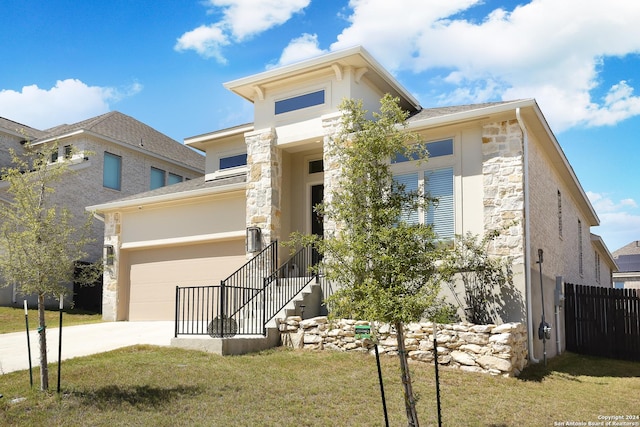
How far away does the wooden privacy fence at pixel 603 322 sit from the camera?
535 inches

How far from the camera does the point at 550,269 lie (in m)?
13.0

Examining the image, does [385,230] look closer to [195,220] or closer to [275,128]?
[275,128]

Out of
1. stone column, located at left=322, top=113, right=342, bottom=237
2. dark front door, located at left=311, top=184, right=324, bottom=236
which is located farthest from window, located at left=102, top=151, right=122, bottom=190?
stone column, located at left=322, top=113, right=342, bottom=237

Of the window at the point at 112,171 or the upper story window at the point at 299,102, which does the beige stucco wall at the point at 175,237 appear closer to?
the upper story window at the point at 299,102

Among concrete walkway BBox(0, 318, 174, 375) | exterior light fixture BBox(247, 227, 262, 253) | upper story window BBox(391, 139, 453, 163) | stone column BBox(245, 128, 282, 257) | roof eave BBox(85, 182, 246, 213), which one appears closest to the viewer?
concrete walkway BBox(0, 318, 174, 375)

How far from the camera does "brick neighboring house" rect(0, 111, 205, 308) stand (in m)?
21.9

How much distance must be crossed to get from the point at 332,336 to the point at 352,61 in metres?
5.95

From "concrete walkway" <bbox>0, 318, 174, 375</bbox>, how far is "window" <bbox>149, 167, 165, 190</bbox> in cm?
1016

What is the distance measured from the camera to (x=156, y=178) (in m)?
25.4

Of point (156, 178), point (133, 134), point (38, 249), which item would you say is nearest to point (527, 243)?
point (38, 249)

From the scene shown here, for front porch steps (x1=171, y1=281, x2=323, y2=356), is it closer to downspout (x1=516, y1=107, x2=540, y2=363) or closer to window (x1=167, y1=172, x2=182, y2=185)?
downspout (x1=516, y1=107, x2=540, y2=363)

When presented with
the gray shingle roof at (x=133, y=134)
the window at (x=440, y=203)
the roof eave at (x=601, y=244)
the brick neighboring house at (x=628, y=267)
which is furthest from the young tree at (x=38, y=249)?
the brick neighboring house at (x=628, y=267)

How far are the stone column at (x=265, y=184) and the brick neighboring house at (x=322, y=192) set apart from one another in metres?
0.03

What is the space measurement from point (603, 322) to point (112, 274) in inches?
538
